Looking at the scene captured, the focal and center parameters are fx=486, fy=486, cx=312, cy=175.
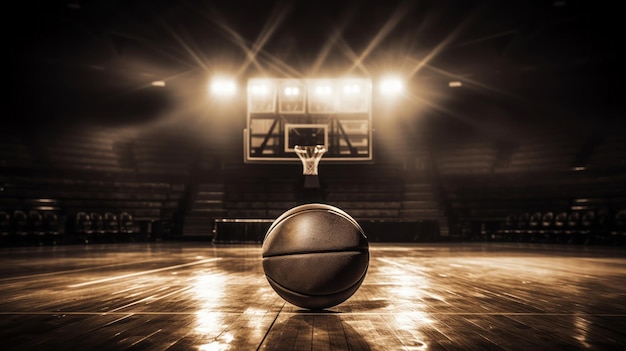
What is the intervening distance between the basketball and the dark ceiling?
328 inches

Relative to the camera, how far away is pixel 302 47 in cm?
1204

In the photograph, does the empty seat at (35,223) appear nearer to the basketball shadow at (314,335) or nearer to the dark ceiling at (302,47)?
the dark ceiling at (302,47)

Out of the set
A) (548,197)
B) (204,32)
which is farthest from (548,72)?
(204,32)

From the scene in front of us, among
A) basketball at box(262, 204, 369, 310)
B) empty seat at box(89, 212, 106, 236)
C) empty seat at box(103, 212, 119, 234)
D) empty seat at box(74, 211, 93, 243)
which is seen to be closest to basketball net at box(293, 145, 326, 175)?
empty seat at box(103, 212, 119, 234)

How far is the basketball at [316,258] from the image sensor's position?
2455mm

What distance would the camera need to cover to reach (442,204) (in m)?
16.2

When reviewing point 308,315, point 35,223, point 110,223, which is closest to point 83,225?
point 110,223

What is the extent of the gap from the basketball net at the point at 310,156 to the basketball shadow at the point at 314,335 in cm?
911

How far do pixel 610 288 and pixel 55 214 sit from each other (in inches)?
478

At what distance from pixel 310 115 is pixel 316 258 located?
→ 11.7 m

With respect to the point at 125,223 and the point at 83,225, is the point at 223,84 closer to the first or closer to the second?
the point at 125,223

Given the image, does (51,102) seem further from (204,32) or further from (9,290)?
(9,290)

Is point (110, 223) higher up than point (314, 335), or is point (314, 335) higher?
point (110, 223)

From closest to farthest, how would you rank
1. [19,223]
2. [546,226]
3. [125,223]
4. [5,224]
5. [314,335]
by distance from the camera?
[314,335], [5,224], [19,223], [546,226], [125,223]
